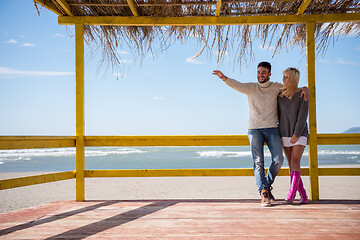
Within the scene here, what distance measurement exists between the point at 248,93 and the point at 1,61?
34.8 m

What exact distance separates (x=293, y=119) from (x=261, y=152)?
1.52ft

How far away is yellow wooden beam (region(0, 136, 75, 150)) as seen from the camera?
294 cm

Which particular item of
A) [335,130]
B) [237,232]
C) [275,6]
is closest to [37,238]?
[237,232]

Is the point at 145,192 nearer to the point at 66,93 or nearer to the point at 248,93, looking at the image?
the point at 248,93

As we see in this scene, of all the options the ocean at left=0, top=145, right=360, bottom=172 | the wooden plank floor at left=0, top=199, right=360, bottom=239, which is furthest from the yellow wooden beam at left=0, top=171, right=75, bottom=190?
the ocean at left=0, top=145, right=360, bottom=172

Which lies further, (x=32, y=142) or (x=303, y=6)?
(x=303, y=6)

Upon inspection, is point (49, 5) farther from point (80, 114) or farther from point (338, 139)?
point (338, 139)

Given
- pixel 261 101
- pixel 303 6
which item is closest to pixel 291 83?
pixel 261 101

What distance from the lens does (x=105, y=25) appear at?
4.01 m

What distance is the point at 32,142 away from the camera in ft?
10.7

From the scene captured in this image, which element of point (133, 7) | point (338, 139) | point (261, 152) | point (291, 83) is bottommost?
point (261, 152)

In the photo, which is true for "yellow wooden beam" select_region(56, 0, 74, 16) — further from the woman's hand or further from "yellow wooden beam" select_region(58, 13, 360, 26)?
the woman's hand

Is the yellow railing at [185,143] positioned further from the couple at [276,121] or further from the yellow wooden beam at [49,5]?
the yellow wooden beam at [49,5]

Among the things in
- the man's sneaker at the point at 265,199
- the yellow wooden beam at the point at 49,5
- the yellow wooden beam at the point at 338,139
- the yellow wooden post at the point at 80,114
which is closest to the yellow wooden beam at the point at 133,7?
the yellow wooden post at the point at 80,114
